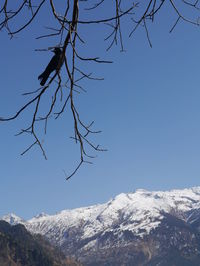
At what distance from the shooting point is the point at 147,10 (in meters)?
2.97

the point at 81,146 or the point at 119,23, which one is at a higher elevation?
the point at 119,23

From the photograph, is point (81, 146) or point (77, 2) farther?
point (81, 146)

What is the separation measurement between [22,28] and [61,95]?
54cm

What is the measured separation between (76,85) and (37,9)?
0.55 meters

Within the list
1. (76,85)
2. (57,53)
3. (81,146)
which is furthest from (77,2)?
(81,146)

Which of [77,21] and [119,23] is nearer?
[77,21]

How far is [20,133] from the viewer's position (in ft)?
9.01

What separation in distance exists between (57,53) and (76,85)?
0.29m

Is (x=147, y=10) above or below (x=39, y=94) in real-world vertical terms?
above

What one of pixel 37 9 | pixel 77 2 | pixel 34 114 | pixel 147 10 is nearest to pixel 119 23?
pixel 147 10

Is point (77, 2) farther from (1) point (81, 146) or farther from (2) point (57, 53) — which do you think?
(1) point (81, 146)

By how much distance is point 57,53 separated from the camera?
8.80 feet

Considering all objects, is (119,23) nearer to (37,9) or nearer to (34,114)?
(37,9)

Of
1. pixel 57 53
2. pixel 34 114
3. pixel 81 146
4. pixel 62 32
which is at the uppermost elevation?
pixel 62 32
